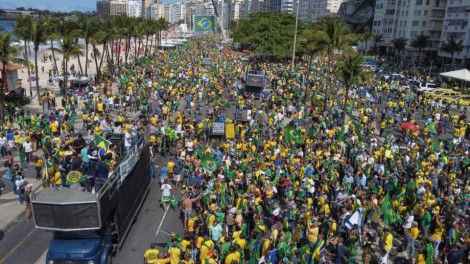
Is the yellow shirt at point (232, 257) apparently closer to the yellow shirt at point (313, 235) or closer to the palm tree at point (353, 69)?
the yellow shirt at point (313, 235)

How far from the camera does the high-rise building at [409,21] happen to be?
75625 mm

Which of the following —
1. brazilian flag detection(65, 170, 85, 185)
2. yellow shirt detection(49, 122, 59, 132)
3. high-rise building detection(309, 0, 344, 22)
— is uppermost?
high-rise building detection(309, 0, 344, 22)

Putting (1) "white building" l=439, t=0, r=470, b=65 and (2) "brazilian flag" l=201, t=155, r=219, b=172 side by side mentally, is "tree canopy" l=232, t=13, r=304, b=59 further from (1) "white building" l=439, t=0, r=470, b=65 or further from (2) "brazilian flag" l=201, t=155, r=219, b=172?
(2) "brazilian flag" l=201, t=155, r=219, b=172

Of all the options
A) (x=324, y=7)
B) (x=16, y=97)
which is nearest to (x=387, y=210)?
(x=16, y=97)

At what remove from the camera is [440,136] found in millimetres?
27812

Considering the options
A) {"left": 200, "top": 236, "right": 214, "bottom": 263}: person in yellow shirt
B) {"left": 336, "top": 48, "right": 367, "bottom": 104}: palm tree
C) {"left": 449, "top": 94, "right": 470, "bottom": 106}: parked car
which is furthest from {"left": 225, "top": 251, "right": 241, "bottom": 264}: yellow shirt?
{"left": 449, "top": 94, "right": 470, "bottom": 106}: parked car

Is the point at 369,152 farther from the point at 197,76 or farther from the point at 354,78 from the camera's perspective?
the point at 197,76

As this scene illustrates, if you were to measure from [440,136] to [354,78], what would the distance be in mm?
6991

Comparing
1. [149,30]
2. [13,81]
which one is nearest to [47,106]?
[13,81]

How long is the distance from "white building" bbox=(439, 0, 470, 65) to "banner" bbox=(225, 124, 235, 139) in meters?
52.2

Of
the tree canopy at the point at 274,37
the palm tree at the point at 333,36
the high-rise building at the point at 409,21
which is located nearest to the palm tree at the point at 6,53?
the palm tree at the point at 333,36

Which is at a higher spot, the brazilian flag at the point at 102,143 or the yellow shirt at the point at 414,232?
the brazilian flag at the point at 102,143

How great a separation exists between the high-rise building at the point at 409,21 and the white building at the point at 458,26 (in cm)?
558

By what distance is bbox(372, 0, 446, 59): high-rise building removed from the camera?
75625mm
